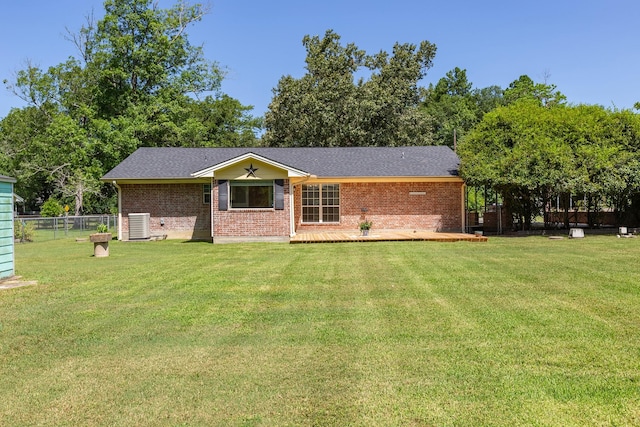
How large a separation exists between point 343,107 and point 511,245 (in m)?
21.3

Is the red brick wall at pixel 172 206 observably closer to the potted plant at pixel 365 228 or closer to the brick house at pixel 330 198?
the brick house at pixel 330 198

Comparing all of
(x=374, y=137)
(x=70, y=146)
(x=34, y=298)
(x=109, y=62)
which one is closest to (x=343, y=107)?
(x=374, y=137)

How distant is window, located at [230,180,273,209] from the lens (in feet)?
57.6

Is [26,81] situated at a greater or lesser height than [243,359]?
greater

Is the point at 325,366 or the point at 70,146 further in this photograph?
the point at 70,146

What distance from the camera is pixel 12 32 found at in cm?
2123

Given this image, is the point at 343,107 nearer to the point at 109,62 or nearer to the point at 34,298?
the point at 109,62

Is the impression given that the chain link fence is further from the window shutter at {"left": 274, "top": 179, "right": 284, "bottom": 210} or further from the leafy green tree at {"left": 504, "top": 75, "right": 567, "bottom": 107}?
the leafy green tree at {"left": 504, "top": 75, "right": 567, "bottom": 107}

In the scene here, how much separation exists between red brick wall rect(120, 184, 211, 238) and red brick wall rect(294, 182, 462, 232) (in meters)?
4.02

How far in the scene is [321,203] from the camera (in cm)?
2036

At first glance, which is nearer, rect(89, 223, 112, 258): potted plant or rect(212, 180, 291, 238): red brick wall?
rect(89, 223, 112, 258): potted plant

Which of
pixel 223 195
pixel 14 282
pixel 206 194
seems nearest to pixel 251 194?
pixel 223 195

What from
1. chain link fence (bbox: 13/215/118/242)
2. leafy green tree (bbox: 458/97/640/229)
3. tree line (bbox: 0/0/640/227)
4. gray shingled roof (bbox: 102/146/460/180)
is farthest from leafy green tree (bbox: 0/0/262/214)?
leafy green tree (bbox: 458/97/640/229)

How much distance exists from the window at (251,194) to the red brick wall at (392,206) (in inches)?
104
